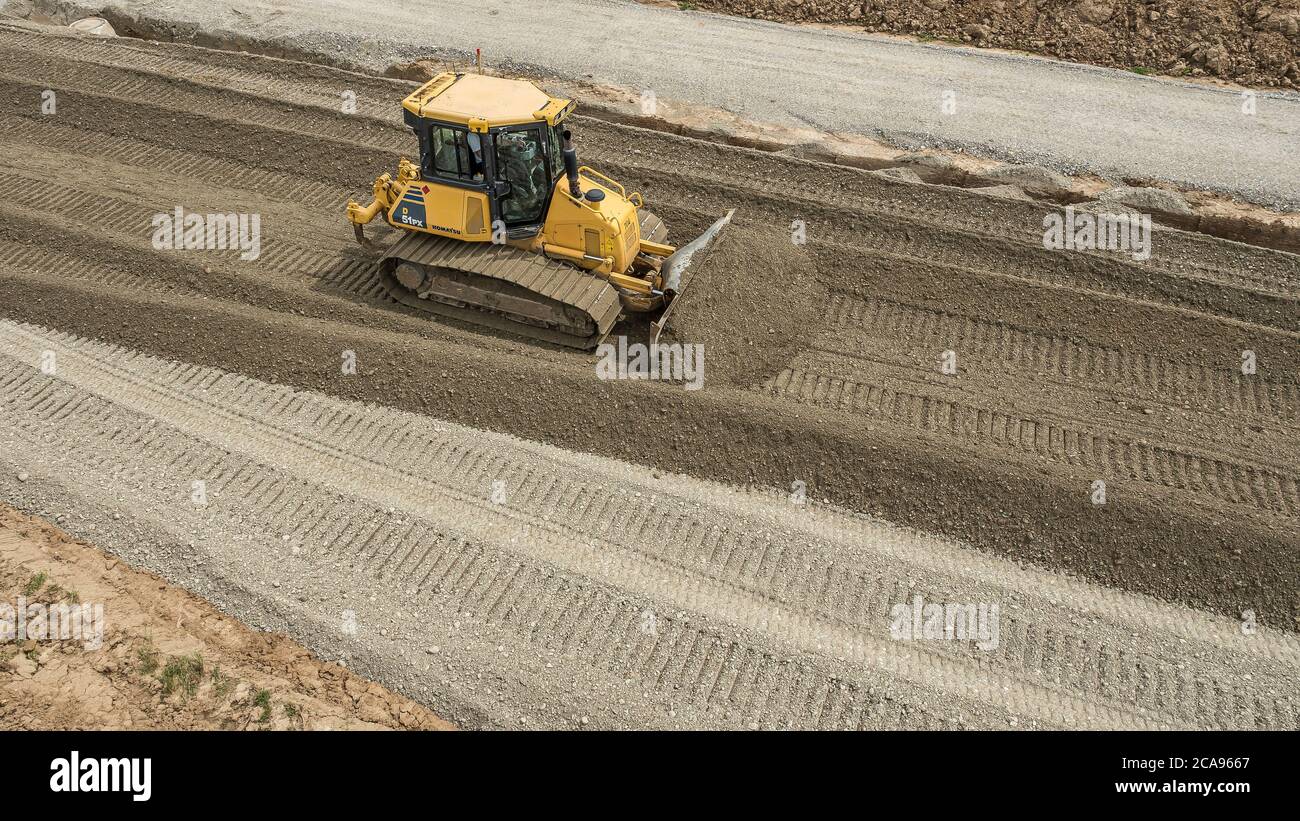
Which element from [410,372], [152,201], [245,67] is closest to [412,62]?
[245,67]

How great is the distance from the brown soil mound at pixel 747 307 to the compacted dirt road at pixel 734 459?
0.04 metres

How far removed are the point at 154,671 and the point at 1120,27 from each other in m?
17.4

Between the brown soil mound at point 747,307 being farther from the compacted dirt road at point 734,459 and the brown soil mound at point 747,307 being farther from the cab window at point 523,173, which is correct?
the cab window at point 523,173

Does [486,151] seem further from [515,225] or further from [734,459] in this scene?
[734,459]

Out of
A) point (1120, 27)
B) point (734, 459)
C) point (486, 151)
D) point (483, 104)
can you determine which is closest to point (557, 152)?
point (486, 151)

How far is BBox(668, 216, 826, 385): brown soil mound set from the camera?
970 centimetres

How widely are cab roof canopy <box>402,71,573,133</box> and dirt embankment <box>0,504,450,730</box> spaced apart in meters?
5.25

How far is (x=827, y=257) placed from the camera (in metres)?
11.1

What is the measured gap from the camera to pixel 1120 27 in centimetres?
1568

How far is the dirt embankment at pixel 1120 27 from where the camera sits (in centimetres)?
1496

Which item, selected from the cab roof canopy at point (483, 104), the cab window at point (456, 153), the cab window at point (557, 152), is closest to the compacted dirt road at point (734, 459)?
the cab window at point (456, 153)

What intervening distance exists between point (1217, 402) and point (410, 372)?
8726 millimetres

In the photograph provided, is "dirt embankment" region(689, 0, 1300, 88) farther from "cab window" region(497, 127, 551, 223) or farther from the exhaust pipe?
"cab window" region(497, 127, 551, 223)

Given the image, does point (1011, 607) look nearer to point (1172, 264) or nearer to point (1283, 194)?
point (1172, 264)
